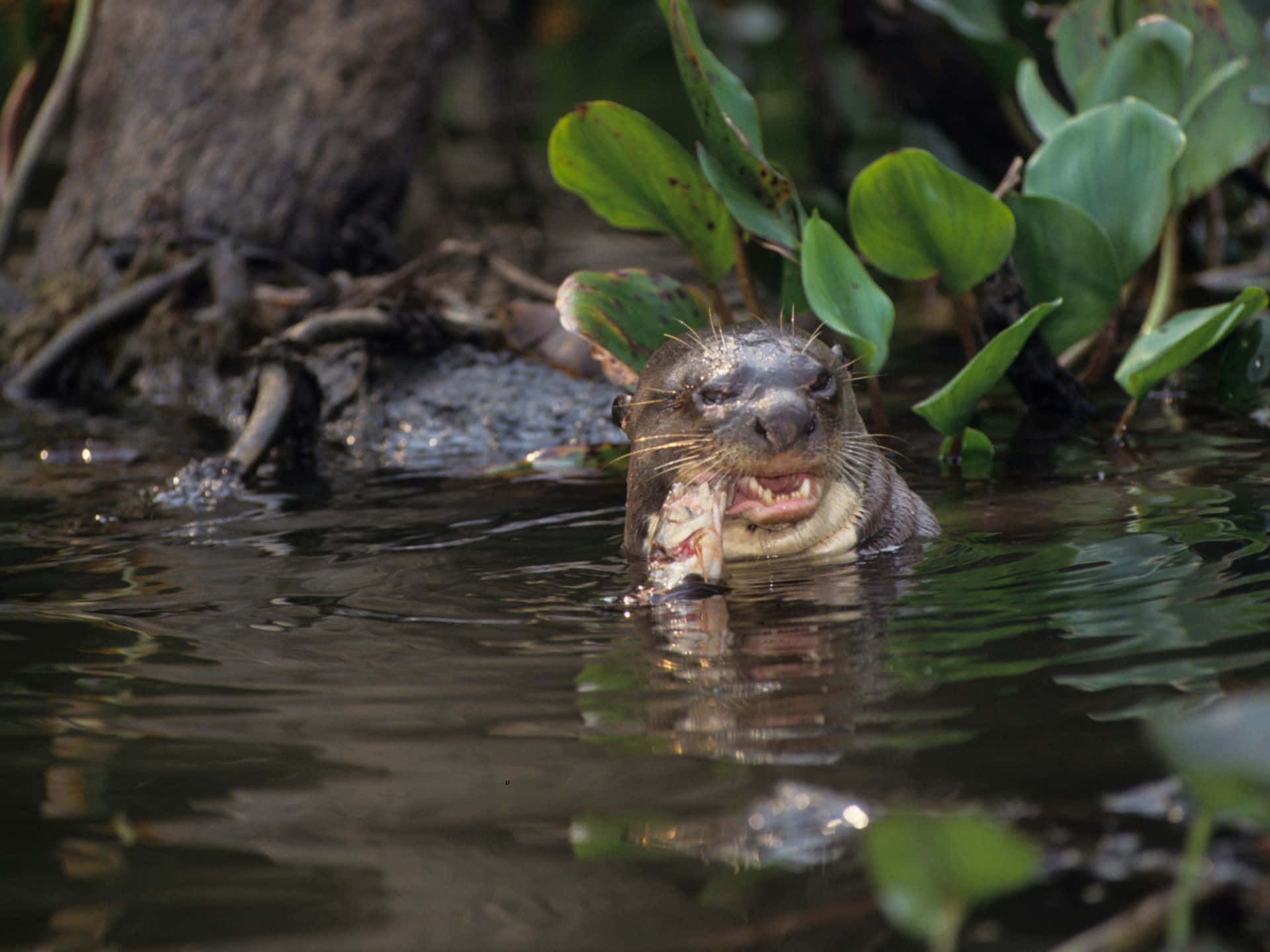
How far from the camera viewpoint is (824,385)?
11.0ft

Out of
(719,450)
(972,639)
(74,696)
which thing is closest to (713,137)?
(719,450)

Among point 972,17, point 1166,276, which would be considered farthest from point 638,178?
point 972,17

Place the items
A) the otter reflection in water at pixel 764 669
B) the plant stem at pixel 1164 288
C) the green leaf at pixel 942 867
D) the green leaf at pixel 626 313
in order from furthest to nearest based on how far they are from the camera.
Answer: the plant stem at pixel 1164 288 < the green leaf at pixel 626 313 < the otter reflection in water at pixel 764 669 < the green leaf at pixel 942 867

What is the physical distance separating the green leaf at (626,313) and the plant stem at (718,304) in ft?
0.28

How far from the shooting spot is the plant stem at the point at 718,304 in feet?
14.2

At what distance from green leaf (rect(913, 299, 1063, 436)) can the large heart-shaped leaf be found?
1.32 metres

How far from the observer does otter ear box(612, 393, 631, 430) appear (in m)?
3.68

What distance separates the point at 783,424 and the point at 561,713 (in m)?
0.90

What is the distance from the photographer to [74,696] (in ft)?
8.59

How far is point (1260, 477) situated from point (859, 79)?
5.76m

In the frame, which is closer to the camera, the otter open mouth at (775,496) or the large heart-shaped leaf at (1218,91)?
the otter open mouth at (775,496)

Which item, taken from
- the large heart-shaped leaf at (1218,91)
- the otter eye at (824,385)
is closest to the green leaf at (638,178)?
the otter eye at (824,385)

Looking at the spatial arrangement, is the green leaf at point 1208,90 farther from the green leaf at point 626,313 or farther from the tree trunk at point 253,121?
the tree trunk at point 253,121

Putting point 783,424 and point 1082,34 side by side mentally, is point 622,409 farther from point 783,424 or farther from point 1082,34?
point 1082,34
